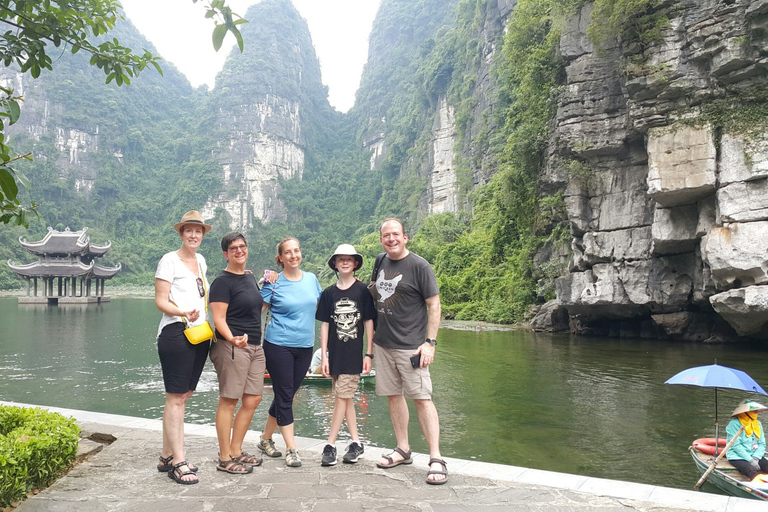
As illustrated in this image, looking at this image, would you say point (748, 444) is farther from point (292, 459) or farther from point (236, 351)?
point (236, 351)

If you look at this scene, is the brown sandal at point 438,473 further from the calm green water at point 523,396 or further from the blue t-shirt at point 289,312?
the calm green water at point 523,396

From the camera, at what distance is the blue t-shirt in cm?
404

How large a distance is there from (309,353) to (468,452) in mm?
3602

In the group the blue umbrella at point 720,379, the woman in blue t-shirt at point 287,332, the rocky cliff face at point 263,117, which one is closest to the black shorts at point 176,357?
the woman in blue t-shirt at point 287,332

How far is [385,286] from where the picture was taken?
4.09m

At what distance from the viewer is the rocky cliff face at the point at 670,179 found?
13.9 m

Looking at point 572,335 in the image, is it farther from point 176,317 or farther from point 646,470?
point 176,317

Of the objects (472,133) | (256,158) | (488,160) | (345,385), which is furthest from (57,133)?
(345,385)

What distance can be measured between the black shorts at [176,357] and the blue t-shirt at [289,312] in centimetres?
61

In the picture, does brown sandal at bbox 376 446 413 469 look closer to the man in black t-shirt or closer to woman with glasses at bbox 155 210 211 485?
the man in black t-shirt

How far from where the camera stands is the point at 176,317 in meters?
3.62

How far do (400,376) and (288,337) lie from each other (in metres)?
0.85

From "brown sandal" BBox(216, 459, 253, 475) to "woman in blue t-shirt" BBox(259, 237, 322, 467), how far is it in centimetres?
30

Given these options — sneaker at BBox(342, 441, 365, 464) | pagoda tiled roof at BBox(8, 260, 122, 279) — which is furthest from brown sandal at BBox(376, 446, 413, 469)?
pagoda tiled roof at BBox(8, 260, 122, 279)
